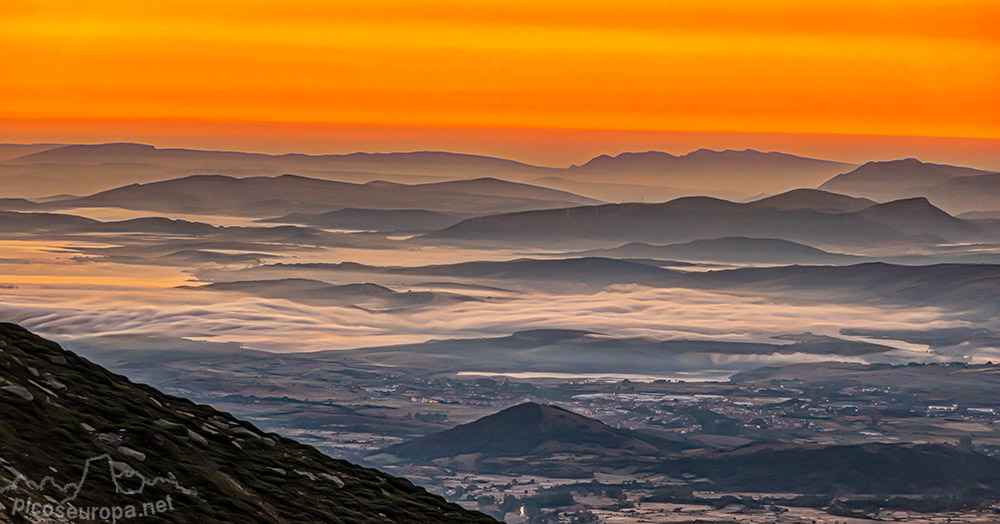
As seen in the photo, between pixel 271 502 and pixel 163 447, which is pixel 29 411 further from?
pixel 271 502

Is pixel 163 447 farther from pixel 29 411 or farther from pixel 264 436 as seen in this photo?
pixel 264 436

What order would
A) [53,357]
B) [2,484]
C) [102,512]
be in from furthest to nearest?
1. [53,357]
2. [102,512]
3. [2,484]

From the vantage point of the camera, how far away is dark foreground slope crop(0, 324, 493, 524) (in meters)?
22.7

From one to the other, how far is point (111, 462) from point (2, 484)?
295 centimetres

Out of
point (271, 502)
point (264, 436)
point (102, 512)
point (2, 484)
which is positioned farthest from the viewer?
point (264, 436)

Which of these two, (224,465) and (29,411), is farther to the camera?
(224,465)

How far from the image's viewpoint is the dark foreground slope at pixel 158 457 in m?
22.7

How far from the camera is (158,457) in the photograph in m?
24.5

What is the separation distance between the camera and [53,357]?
1117 inches

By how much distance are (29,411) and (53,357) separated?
4.67 m

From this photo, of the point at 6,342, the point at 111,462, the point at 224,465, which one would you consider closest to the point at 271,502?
the point at 224,465

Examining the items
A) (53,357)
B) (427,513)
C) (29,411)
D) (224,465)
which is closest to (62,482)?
(29,411)

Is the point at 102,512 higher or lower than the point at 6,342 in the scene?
lower

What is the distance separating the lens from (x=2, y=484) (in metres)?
20.3
